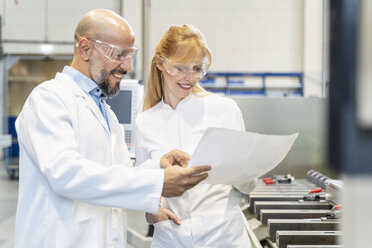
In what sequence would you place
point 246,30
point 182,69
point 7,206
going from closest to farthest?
point 182,69 < point 7,206 < point 246,30

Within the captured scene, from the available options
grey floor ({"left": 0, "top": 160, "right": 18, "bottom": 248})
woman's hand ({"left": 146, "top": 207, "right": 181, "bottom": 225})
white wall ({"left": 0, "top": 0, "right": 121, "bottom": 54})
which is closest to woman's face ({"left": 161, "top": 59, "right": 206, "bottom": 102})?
woman's hand ({"left": 146, "top": 207, "right": 181, "bottom": 225})

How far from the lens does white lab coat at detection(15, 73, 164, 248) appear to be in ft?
3.52

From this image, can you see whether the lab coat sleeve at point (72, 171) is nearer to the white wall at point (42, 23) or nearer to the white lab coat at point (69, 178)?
the white lab coat at point (69, 178)

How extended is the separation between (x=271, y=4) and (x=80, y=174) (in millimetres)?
8635

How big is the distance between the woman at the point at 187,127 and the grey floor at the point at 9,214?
241 centimetres

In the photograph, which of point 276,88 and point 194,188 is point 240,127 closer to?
point 194,188

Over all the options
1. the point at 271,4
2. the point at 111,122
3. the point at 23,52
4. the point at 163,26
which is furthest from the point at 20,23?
the point at 111,122

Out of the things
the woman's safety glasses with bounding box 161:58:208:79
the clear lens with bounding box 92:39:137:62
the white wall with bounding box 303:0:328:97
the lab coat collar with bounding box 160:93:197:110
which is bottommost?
the lab coat collar with bounding box 160:93:197:110

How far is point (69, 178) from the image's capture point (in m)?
1.07

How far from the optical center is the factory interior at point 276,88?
0.90 feet

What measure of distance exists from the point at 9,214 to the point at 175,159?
335cm

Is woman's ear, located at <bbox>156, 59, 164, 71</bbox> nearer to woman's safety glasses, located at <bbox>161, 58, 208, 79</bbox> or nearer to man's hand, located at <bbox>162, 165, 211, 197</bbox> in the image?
woman's safety glasses, located at <bbox>161, 58, 208, 79</bbox>

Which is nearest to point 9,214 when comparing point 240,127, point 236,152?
point 240,127

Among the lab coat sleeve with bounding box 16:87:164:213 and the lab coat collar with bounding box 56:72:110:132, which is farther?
the lab coat collar with bounding box 56:72:110:132
